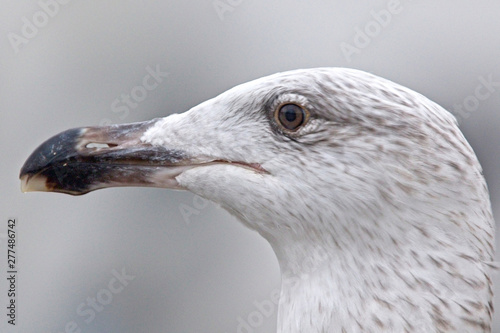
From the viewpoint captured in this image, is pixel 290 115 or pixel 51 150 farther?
pixel 51 150

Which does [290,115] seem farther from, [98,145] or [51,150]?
[51,150]

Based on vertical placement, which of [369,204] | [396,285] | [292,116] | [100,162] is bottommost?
[396,285]

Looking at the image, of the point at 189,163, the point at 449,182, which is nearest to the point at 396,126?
the point at 449,182

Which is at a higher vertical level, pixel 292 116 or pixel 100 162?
pixel 100 162

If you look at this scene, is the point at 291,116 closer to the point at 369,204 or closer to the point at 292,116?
the point at 292,116

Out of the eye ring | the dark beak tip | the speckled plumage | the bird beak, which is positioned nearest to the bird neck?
the speckled plumage

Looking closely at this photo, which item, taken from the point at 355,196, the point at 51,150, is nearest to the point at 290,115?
the point at 355,196

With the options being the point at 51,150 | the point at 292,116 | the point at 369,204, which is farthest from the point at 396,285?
the point at 51,150

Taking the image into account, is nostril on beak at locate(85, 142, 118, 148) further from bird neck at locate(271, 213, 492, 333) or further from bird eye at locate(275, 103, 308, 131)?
bird neck at locate(271, 213, 492, 333)

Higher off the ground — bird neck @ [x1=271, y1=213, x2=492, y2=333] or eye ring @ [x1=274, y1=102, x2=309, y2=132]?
eye ring @ [x1=274, y1=102, x2=309, y2=132]
